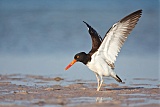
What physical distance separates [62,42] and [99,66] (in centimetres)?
1007

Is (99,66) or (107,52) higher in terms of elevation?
(107,52)

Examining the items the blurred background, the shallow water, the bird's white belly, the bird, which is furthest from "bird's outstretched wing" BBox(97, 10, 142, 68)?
the blurred background

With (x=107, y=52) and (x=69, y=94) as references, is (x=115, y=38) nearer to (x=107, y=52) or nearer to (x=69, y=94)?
(x=107, y=52)

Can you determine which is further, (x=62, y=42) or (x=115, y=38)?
(x=62, y=42)

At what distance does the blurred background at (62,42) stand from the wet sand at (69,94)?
52.9 inches

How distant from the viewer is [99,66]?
444 inches

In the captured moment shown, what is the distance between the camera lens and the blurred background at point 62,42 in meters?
14.9

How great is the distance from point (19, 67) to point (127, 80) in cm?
382

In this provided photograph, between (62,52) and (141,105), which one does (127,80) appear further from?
(62,52)

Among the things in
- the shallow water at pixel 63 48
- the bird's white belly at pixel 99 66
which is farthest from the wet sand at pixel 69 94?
the bird's white belly at pixel 99 66

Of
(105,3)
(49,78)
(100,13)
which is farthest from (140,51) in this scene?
(105,3)

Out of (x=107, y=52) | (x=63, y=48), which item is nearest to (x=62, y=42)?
(x=63, y=48)

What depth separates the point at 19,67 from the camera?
1532 cm

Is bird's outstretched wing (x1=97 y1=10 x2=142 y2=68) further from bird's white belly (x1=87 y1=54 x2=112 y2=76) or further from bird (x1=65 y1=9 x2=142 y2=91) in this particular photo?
bird's white belly (x1=87 y1=54 x2=112 y2=76)
